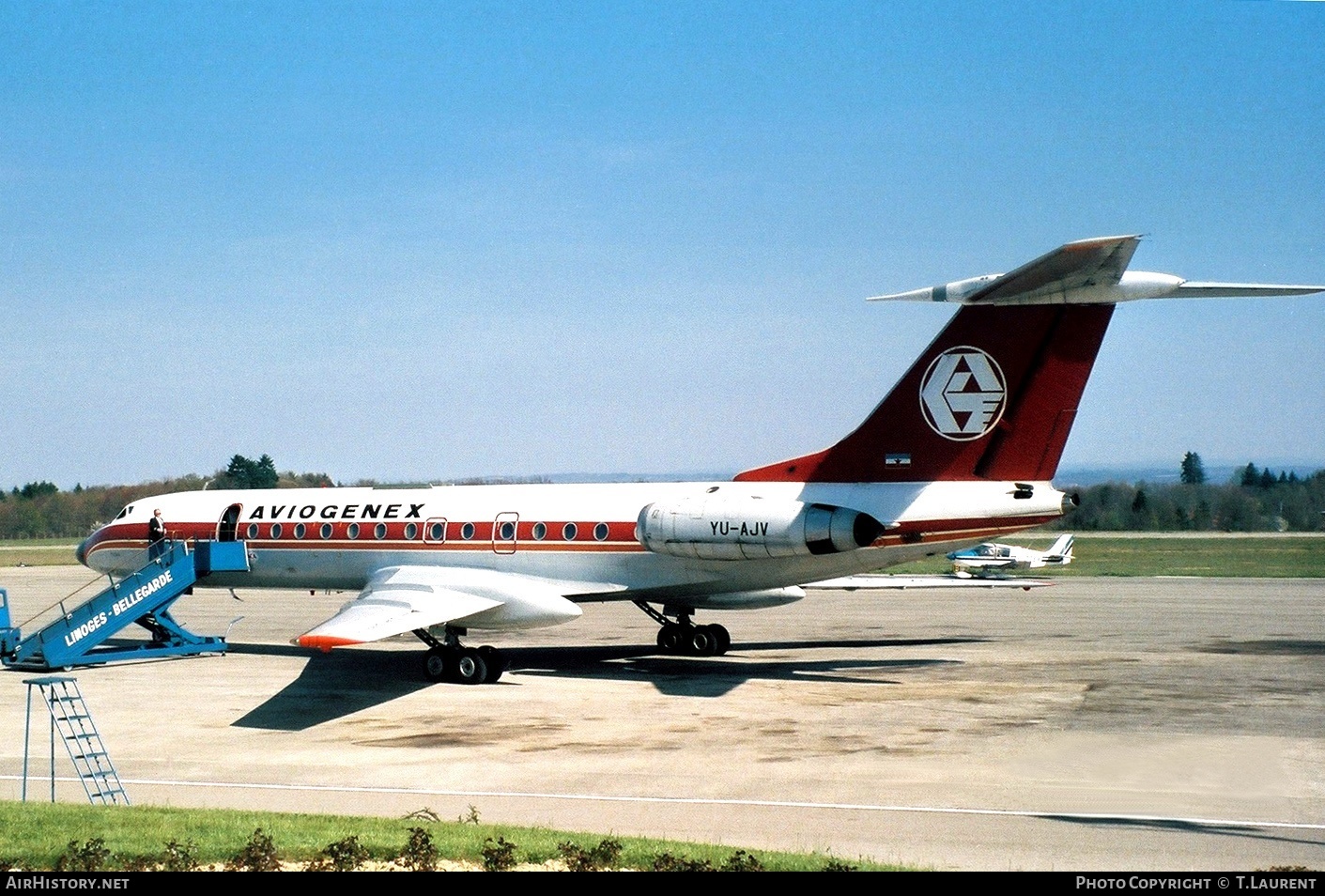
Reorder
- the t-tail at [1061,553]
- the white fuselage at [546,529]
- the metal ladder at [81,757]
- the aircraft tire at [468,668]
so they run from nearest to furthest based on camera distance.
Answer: the metal ladder at [81,757]
the white fuselage at [546,529]
the aircraft tire at [468,668]
the t-tail at [1061,553]

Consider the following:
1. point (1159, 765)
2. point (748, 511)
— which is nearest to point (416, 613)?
point (748, 511)

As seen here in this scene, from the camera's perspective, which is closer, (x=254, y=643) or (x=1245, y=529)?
(x=254, y=643)

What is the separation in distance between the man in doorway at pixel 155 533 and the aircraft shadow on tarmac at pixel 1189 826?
20018 millimetres

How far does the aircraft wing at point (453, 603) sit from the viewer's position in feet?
64.7

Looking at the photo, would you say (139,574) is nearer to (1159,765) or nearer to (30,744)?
(30,744)

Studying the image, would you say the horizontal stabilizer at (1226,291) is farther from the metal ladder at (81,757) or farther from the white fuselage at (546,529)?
the metal ladder at (81,757)

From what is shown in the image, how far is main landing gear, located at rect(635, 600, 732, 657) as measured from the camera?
77.9 ft

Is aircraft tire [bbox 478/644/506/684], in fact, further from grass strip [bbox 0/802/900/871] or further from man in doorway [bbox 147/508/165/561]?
grass strip [bbox 0/802/900/871]

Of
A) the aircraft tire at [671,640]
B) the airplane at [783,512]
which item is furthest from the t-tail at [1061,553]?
the aircraft tire at [671,640]

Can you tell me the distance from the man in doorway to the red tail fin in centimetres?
1453

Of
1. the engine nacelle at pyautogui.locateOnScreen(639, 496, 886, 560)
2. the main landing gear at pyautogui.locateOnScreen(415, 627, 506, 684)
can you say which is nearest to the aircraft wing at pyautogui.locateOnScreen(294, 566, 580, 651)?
the main landing gear at pyautogui.locateOnScreen(415, 627, 506, 684)

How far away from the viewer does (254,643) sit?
27.3 m
